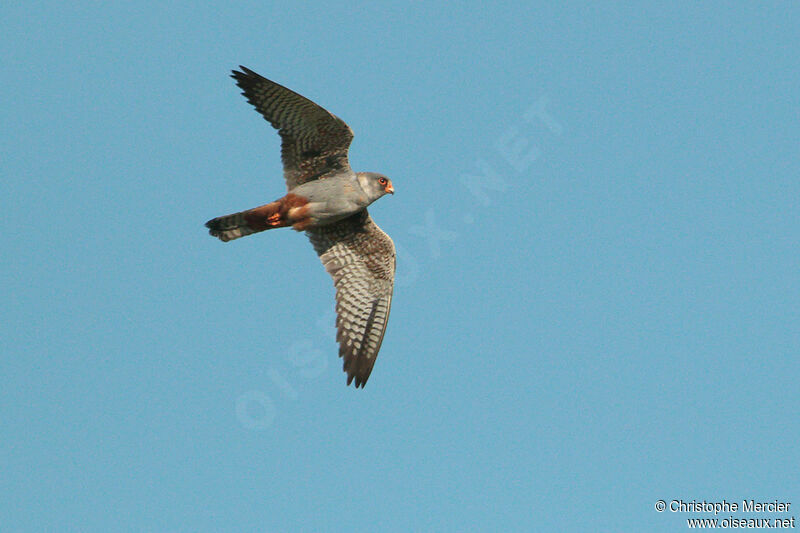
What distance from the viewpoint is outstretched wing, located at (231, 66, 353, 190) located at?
11766 millimetres

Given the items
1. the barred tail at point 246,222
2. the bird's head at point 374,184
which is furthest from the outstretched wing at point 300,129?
the barred tail at point 246,222

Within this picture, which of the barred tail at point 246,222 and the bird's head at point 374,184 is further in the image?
the bird's head at point 374,184

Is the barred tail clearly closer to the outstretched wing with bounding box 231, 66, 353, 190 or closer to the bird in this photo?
the bird

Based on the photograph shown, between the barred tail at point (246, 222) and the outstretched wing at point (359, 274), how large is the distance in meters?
1.16

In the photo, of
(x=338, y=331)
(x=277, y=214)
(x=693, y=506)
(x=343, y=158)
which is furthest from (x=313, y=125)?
(x=693, y=506)

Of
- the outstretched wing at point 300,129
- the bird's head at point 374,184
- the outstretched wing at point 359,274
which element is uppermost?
the outstretched wing at point 300,129

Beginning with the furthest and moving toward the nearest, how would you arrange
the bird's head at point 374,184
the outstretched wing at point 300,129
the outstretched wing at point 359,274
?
the outstretched wing at point 359,274
the bird's head at point 374,184
the outstretched wing at point 300,129

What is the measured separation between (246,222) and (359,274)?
215cm

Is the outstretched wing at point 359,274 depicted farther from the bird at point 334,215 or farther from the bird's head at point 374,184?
the bird's head at point 374,184

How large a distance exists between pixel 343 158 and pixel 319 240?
175cm

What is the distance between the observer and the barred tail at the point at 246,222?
486 inches

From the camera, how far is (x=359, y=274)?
13.6 metres

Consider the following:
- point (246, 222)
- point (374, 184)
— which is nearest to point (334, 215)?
point (374, 184)

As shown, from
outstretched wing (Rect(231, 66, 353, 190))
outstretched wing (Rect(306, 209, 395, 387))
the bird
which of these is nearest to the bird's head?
the bird
